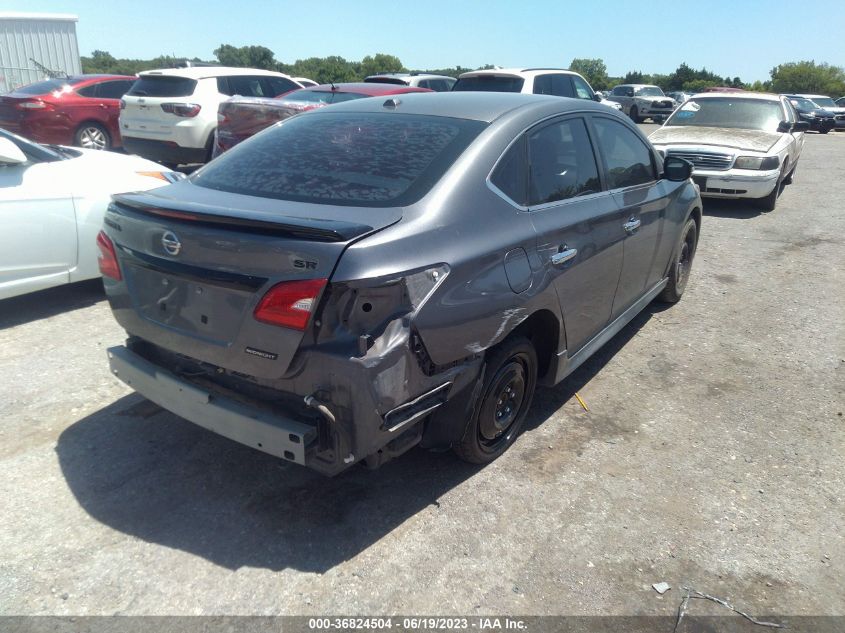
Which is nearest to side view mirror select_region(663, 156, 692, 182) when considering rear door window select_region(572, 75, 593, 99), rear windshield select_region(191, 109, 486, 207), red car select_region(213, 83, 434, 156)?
rear windshield select_region(191, 109, 486, 207)

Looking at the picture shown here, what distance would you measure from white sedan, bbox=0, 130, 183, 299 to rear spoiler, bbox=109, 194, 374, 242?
2.32 meters

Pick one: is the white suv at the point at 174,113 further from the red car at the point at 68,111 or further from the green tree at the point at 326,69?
the green tree at the point at 326,69

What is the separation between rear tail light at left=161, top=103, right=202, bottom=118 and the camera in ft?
31.7

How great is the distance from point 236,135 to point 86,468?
545 centimetres

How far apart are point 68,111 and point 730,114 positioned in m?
11.2

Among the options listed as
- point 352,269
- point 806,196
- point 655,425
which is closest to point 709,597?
point 655,425

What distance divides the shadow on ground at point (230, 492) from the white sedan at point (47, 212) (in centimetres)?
167

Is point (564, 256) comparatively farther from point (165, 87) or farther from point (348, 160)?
point (165, 87)

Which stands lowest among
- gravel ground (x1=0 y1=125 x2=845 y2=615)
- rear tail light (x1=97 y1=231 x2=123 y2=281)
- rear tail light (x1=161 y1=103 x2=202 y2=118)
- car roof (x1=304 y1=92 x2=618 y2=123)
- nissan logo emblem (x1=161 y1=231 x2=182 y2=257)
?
gravel ground (x1=0 y1=125 x2=845 y2=615)

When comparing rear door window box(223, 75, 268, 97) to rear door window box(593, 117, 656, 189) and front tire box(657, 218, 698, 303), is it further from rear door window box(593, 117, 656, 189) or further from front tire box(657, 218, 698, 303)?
rear door window box(593, 117, 656, 189)

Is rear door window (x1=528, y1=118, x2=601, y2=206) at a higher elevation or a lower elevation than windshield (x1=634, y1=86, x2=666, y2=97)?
lower

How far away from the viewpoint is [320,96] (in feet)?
29.3

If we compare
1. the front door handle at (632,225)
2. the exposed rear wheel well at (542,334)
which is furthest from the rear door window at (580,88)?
the exposed rear wheel well at (542,334)

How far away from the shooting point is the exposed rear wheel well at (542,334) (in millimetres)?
3326
